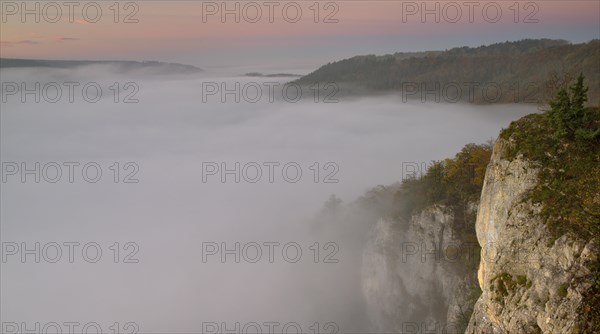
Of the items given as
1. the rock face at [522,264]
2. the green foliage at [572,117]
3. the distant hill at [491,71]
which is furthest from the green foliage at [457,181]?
the distant hill at [491,71]

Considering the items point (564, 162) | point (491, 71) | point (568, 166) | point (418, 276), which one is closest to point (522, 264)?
point (568, 166)

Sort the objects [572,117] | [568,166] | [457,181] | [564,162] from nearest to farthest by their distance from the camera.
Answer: [568,166]
[564,162]
[572,117]
[457,181]

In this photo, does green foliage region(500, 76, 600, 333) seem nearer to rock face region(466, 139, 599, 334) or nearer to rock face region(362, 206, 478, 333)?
rock face region(466, 139, 599, 334)

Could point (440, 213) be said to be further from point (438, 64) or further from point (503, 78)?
point (438, 64)

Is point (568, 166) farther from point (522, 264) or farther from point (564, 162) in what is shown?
point (522, 264)

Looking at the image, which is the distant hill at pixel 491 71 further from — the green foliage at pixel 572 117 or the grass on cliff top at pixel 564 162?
the grass on cliff top at pixel 564 162
